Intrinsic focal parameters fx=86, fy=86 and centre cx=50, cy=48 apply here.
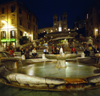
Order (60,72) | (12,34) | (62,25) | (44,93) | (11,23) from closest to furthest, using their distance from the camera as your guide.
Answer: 1. (44,93)
2. (60,72)
3. (11,23)
4. (12,34)
5. (62,25)

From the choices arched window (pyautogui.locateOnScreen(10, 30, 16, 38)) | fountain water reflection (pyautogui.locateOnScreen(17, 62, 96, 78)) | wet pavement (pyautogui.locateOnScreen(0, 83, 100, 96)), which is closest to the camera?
wet pavement (pyautogui.locateOnScreen(0, 83, 100, 96))

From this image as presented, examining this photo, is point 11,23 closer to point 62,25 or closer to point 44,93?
point 44,93

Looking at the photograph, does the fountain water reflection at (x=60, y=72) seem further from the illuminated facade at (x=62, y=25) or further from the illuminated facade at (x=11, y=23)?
the illuminated facade at (x=62, y=25)

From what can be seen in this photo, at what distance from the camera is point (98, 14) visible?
95.5 ft

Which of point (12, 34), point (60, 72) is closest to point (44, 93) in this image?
point (60, 72)

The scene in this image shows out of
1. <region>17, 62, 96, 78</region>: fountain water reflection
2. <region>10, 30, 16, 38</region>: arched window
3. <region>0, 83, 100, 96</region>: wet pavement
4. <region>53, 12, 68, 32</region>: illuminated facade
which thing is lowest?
<region>0, 83, 100, 96</region>: wet pavement

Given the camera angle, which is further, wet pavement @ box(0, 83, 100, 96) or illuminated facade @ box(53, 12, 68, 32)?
illuminated facade @ box(53, 12, 68, 32)

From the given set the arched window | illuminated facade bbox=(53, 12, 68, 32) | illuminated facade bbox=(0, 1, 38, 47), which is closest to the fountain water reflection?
illuminated facade bbox=(0, 1, 38, 47)

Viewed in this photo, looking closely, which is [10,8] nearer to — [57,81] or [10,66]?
[10,66]

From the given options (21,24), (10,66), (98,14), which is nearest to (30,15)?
(21,24)

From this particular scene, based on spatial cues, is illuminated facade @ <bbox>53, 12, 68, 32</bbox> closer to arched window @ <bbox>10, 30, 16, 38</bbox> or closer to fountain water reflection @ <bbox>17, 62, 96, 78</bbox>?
arched window @ <bbox>10, 30, 16, 38</bbox>

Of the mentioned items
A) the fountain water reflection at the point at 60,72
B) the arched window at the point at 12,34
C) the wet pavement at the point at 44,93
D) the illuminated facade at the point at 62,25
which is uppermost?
the illuminated facade at the point at 62,25

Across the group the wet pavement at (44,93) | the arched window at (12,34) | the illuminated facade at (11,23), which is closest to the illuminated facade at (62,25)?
the illuminated facade at (11,23)

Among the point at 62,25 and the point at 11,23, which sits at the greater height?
the point at 62,25
